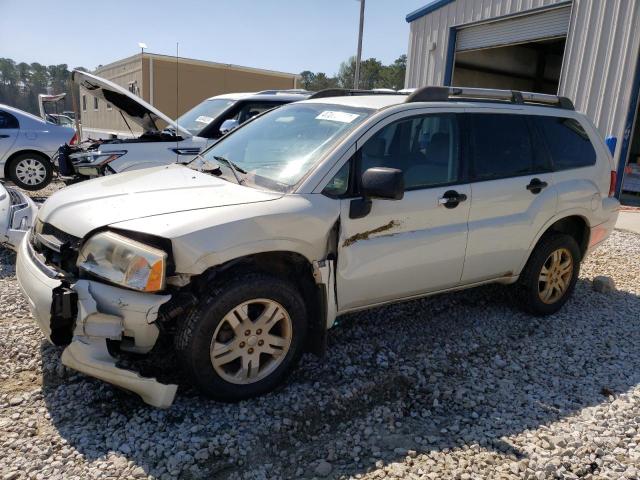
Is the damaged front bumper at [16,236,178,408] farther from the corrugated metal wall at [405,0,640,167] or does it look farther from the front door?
the corrugated metal wall at [405,0,640,167]

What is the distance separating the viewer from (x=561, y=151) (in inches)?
178

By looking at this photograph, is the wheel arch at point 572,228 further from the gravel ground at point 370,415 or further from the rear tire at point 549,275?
the gravel ground at point 370,415

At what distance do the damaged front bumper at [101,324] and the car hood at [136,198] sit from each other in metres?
0.36

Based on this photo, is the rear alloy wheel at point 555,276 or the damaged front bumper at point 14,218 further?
the damaged front bumper at point 14,218

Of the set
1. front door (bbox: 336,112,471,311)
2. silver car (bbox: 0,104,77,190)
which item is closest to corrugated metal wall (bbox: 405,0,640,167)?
front door (bbox: 336,112,471,311)

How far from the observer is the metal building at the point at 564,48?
965 centimetres

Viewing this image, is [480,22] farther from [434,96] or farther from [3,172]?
[3,172]

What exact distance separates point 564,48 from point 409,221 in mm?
10780

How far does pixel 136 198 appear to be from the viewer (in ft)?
10.2

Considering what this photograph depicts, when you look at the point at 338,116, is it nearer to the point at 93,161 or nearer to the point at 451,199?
the point at 451,199

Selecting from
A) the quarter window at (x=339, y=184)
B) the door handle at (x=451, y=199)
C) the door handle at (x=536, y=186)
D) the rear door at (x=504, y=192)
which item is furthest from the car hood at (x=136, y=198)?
the door handle at (x=536, y=186)

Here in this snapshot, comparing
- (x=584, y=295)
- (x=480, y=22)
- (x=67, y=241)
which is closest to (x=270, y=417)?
(x=67, y=241)

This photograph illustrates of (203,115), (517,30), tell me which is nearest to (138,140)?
(203,115)

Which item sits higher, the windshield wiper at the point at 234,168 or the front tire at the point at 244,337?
the windshield wiper at the point at 234,168
